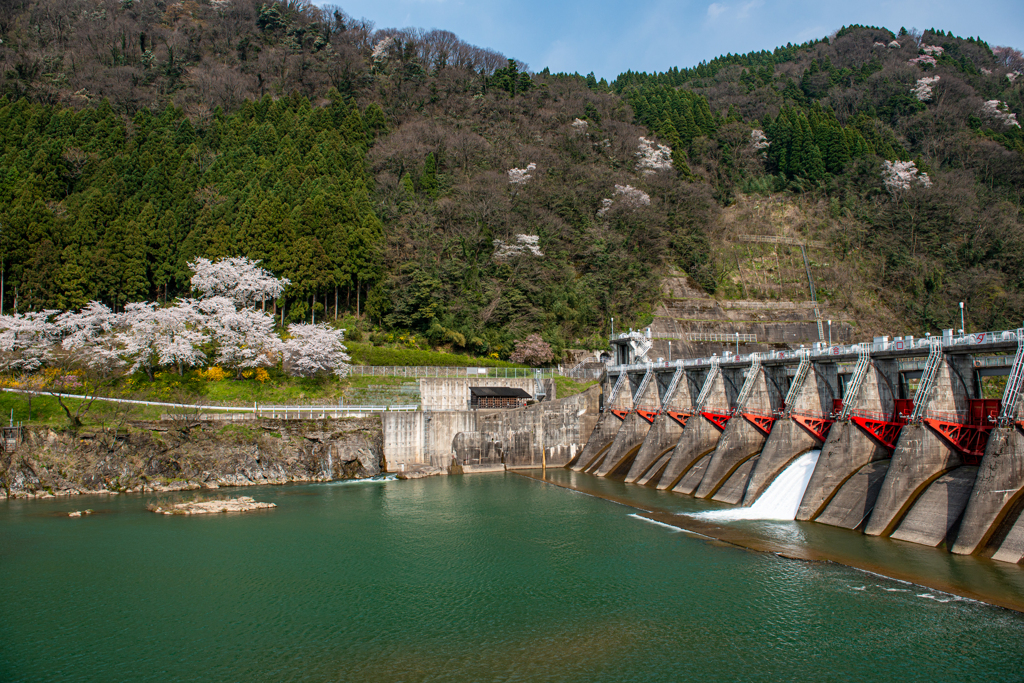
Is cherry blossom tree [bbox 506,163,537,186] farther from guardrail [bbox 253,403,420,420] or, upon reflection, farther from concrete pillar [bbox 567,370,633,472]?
guardrail [bbox 253,403,420,420]

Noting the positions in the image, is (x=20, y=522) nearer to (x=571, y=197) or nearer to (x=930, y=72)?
(x=571, y=197)

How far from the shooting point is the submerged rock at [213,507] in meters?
30.7

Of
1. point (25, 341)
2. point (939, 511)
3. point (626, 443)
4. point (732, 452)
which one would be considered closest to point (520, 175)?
point (626, 443)

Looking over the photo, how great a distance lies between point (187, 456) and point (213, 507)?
768cm

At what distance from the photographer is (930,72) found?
96375 millimetres

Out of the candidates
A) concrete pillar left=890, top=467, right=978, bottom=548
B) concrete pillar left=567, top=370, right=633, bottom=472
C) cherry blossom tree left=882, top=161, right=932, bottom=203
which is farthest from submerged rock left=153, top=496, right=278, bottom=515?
cherry blossom tree left=882, top=161, right=932, bottom=203

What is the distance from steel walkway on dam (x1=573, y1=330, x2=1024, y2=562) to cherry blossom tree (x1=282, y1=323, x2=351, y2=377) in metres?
22.7

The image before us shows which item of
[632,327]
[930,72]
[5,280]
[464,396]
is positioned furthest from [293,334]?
[930,72]

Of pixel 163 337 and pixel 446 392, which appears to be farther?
pixel 446 392

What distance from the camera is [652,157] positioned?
79500 millimetres

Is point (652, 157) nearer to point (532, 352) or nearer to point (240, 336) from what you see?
point (532, 352)

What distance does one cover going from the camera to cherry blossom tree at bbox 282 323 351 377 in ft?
156

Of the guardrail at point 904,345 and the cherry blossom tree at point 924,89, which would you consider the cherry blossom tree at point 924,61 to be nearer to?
the cherry blossom tree at point 924,89

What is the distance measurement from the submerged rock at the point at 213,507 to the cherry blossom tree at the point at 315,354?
1625cm
